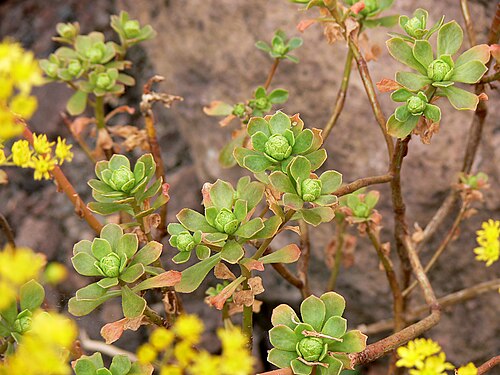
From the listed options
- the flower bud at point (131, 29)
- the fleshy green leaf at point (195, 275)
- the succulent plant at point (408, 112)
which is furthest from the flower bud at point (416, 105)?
the flower bud at point (131, 29)

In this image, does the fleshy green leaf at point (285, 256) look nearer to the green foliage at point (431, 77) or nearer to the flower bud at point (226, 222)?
the flower bud at point (226, 222)

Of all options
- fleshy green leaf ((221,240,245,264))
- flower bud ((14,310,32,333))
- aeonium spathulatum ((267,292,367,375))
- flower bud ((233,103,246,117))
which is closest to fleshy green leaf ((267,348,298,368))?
aeonium spathulatum ((267,292,367,375))

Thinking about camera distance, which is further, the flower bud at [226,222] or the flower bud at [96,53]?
the flower bud at [96,53]

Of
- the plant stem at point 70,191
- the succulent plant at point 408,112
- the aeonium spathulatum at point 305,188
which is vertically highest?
the succulent plant at point 408,112

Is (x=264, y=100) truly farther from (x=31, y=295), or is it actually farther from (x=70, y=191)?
(x=31, y=295)

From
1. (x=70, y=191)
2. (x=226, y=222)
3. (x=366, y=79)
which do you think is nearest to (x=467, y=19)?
(x=366, y=79)

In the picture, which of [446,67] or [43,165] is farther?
[43,165]
